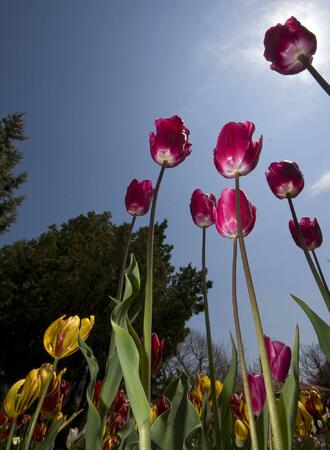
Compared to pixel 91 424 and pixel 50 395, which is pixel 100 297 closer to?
pixel 50 395

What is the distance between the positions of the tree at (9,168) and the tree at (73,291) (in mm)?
2565

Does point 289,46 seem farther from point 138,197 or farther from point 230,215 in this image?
point 138,197

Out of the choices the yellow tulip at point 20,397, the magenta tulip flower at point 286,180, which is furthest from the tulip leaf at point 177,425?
the magenta tulip flower at point 286,180

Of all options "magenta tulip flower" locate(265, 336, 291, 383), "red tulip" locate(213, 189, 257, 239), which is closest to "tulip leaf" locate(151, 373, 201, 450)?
"magenta tulip flower" locate(265, 336, 291, 383)

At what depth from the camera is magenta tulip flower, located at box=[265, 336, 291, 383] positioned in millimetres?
1177

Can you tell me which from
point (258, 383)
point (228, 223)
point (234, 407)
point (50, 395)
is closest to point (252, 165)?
point (228, 223)

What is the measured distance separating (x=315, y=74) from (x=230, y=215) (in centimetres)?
52

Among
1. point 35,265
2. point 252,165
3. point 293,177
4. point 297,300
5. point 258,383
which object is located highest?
point 35,265

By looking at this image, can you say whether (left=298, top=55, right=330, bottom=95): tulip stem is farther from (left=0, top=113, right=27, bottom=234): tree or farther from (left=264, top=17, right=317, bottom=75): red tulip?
(left=0, top=113, right=27, bottom=234): tree

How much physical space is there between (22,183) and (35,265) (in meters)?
6.83

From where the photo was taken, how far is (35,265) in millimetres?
16438

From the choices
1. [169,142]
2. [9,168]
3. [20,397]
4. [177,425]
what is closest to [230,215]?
[169,142]

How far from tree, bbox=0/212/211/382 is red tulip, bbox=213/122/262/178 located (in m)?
12.8

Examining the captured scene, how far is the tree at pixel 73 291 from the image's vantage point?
14555 mm
